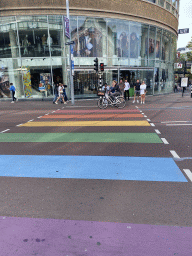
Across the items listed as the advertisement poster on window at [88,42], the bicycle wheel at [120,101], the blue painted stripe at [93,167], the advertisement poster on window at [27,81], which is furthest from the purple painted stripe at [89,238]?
the advertisement poster on window at [88,42]

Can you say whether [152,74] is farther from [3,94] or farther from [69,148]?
[69,148]

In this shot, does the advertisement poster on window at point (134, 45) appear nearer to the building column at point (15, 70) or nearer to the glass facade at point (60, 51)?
the glass facade at point (60, 51)

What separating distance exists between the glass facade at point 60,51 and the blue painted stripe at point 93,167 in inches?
684

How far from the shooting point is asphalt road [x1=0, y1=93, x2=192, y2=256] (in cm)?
243

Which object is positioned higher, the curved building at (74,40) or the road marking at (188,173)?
the curved building at (74,40)

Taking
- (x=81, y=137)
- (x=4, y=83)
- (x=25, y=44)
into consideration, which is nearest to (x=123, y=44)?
(x=25, y=44)

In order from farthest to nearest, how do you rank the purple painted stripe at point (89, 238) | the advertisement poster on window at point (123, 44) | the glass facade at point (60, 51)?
the advertisement poster on window at point (123, 44) → the glass facade at point (60, 51) → the purple painted stripe at point (89, 238)

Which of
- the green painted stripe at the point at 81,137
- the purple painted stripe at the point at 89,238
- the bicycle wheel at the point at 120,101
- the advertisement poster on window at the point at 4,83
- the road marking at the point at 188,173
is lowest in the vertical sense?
the purple painted stripe at the point at 89,238

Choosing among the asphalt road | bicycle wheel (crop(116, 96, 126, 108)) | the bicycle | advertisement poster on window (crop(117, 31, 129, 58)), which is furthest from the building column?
the asphalt road

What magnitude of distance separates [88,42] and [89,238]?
21423 mm

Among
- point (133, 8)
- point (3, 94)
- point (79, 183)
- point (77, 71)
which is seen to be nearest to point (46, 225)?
point (79, 183)

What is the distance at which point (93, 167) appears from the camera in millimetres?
4594

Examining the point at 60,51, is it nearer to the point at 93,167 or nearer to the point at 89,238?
the point at 93,167

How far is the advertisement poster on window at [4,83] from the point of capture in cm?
2183
